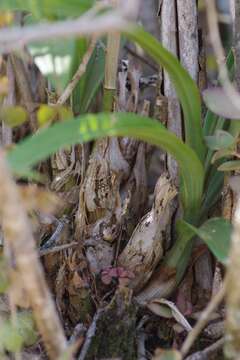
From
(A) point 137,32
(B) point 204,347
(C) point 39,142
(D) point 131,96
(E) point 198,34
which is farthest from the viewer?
(D) point 131,96

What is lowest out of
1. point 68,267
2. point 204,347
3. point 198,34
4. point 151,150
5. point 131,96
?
point 204,347

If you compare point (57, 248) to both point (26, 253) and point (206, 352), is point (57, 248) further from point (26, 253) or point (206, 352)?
point (26, 253)

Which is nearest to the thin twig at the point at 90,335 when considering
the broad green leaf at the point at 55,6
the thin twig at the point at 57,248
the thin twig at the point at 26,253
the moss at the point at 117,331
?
the moss at the point at 117,331

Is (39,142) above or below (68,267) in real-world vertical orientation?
above

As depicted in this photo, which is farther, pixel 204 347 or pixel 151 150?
pixel 151 150

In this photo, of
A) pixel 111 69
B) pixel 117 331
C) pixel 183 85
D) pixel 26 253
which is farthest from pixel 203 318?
pixel 111 69

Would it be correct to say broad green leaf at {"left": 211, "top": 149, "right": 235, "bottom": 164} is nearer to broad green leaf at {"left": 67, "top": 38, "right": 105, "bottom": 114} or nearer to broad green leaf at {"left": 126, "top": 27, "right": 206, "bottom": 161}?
broad green leaf at {"left": 126, "top": 27, "right": 206, "bottom": 161}

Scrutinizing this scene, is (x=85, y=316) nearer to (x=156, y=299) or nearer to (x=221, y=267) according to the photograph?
(x=156, y=299)

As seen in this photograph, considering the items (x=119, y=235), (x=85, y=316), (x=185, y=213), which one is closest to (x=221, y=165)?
(x=185, y=213)

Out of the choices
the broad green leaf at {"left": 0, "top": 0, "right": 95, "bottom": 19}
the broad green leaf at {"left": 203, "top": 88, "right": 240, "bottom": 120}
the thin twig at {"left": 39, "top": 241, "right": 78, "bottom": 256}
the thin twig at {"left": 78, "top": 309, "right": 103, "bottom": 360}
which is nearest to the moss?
the thin twig at {"left": 78, "top": 309, "right": 103, "bottom": 360}
